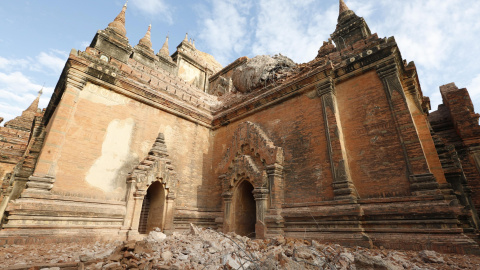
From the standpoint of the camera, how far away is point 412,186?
6.32m

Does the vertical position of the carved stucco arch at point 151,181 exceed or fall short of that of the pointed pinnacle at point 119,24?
it falls short

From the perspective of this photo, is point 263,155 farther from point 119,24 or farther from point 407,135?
point 119,24

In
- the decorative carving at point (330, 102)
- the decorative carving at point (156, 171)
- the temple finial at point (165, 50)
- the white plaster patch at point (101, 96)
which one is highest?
the temple finial at point (165, 50)

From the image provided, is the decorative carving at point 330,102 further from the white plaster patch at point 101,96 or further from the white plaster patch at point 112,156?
the white plaster patch at point 101,96

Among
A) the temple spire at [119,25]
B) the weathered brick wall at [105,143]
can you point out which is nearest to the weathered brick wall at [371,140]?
the weathered brick wall at [105,143]

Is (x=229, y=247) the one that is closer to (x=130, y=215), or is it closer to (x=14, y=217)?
(x=130, y=215)

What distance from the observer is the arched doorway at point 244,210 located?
10242 mm

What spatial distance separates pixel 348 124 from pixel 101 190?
29.7 feet

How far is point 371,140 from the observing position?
7508mm

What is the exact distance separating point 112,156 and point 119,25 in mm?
7386

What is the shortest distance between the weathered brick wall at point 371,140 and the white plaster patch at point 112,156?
8.40 metres

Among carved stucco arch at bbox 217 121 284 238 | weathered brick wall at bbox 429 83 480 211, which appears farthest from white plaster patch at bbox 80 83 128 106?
weathered brick wall at bbox 429 83 480 211

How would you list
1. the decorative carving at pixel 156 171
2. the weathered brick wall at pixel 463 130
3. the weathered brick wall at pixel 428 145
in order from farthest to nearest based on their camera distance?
the weathered brick wall at pixel 463 130 → the decorative carving at pixel 156 171 → the weathered brick wall at pixel 428 145

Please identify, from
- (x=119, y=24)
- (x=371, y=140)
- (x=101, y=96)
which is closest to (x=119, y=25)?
(x=119, y=24)
